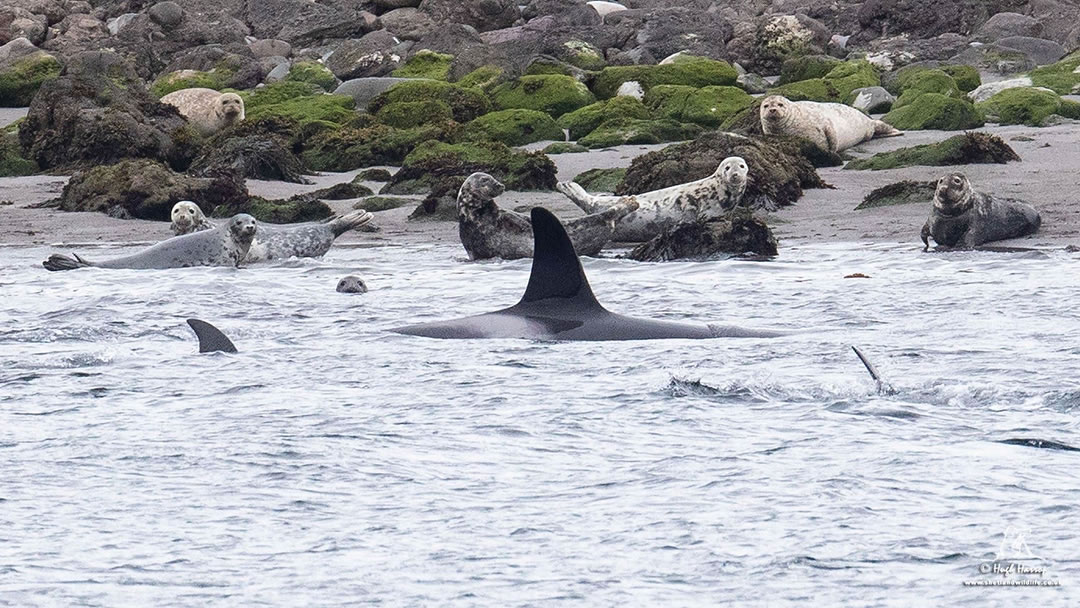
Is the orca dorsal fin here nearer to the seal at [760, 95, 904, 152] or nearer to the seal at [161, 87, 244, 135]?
the seal at [760, 95, 904, 152]

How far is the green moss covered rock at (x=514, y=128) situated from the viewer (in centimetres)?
1856

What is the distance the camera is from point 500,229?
1083 cm

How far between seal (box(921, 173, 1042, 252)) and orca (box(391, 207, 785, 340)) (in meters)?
3.75

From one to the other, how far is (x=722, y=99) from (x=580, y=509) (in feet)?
53.3

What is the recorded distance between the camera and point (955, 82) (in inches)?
893

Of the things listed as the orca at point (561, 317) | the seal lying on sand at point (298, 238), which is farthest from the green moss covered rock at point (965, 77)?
the orca at point (561, 317)

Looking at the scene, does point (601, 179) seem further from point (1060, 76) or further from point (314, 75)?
point (314, 75)

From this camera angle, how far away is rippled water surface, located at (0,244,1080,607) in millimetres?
3703

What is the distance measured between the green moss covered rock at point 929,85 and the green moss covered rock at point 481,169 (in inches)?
262

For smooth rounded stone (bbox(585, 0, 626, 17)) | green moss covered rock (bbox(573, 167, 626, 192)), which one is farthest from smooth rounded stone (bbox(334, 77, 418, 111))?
smooth rounded stone (bbox(585, 0, 626, 17))

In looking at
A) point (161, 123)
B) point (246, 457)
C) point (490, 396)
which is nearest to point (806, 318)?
point (490, 396)

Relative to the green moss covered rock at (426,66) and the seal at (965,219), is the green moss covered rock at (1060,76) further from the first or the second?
the seal at (965,219)

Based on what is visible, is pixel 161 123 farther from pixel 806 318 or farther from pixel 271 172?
pixel 806 318

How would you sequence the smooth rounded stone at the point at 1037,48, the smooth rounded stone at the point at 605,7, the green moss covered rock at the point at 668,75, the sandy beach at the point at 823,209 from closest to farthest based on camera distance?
the sandy beach at the point at 823,209, the green moss covered rock at the point at 668,75, the smooth rounded stone at the point at 1037,48, the smooth rounded stone at the point at 605,7
